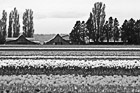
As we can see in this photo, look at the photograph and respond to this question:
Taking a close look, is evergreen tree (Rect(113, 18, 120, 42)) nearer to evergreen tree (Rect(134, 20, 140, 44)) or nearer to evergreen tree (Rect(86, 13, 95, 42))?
evergreen tree (Rect(134, 20, 140, 44))

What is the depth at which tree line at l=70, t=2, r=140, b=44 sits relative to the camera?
217 ft

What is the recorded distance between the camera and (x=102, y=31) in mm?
65688

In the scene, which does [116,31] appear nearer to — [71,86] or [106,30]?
[106,30]

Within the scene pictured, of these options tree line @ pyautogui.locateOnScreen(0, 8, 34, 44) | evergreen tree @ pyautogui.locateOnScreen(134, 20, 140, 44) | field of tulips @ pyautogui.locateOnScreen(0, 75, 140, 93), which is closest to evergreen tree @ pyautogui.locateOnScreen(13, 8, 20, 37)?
tree line @ pyautogui.locateOnScreen(0, 8, 34, 44)

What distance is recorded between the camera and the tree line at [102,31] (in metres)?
66.1

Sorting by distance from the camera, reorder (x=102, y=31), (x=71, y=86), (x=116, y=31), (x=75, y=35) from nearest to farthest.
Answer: (x=71, y=86) → (x=102, y=31) → (x=116, y=31) → (x=75, y=35)

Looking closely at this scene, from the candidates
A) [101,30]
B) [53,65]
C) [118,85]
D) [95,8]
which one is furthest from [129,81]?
[95,8]

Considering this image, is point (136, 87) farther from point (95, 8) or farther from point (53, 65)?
point (95, 8)

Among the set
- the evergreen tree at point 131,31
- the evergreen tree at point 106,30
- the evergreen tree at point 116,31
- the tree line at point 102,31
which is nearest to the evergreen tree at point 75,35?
the tree line at point 102,31

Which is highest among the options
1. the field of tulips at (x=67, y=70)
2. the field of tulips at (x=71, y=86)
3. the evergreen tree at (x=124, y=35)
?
the evergreen tree at (x=124, y=35)

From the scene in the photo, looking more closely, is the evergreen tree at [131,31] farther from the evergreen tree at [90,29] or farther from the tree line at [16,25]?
the tree line at [16,25]

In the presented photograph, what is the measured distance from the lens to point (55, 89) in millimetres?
7273

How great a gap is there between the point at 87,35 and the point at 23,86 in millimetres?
62097

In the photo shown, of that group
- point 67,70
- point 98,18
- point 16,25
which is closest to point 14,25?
point 16,25
